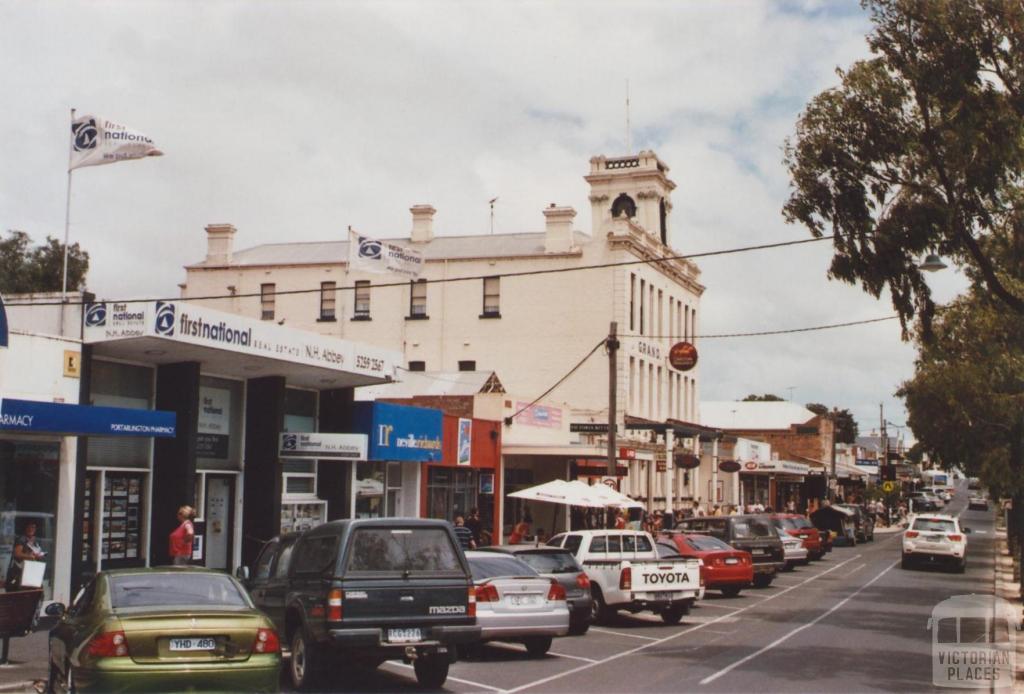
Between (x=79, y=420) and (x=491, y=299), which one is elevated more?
(x=491, y=299)

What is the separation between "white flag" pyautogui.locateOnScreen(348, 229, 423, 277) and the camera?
31.2m

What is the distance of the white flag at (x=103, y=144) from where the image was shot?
22.2m

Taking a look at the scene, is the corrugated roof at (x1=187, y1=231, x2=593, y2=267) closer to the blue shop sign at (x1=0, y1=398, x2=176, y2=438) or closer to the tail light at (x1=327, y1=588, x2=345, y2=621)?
the blue shop sign at (x1=0, y1=398, x2=176, y2=438)

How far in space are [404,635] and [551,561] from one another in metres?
6.36

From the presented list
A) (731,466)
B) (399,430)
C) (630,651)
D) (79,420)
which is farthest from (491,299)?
(630,651)

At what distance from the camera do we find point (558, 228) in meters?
51.8

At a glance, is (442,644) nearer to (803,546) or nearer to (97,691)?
(97,691)

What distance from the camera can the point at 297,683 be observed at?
42.4ft

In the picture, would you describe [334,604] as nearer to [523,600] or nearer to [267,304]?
[523,600]

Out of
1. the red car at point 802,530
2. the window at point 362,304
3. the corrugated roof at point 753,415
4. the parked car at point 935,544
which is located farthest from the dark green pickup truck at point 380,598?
the corrugated roof at point 753,415

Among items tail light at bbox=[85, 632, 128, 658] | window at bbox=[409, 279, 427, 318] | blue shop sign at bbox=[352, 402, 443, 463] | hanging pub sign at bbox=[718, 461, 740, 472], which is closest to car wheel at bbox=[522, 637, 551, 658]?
tail light at bbox=[85, 632, 128, 658]

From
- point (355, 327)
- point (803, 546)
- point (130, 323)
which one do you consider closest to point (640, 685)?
point (130, 323)

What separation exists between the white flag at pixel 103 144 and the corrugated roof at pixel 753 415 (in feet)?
263

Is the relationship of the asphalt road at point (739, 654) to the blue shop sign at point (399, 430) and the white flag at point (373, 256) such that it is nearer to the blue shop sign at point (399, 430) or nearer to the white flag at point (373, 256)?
the blue shop sign at point (399, 430)
